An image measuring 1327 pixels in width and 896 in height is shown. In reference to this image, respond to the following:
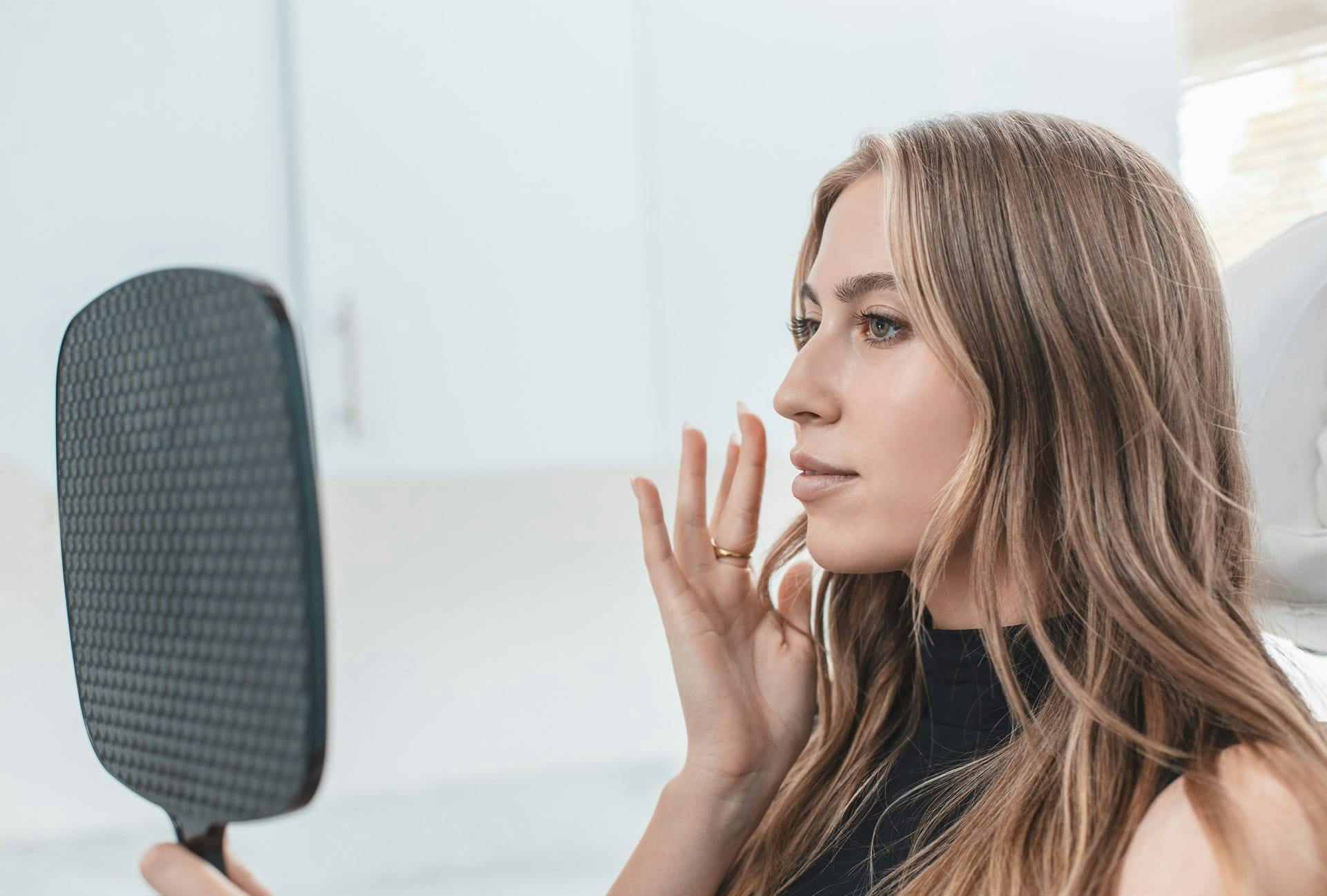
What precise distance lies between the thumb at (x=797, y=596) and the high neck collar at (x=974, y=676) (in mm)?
146

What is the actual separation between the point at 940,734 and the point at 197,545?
731 millimetres

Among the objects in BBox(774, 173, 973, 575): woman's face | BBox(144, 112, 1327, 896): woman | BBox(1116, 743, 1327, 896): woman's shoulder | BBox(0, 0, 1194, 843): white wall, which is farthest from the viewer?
BBox(0, 0, 1194, 843): white wall

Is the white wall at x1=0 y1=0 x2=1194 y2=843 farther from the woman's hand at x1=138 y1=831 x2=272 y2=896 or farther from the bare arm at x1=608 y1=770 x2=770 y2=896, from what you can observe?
the woman's hand at x1=138 y1=831 x2=272 y2=896

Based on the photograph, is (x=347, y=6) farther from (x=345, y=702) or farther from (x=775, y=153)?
(x=345, y=702)

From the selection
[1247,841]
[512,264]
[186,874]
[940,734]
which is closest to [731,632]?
[940,734]

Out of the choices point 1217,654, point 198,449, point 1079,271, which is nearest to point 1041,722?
point 1217,654

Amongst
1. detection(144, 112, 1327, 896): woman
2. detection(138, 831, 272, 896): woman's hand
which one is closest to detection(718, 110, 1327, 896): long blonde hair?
detection(144, 112, 1327, 896): woman

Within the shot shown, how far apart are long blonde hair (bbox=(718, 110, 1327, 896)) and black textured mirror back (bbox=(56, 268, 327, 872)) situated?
1.78 feet

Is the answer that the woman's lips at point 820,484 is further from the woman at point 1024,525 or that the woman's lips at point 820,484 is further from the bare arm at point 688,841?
the bare arm at point 688,841

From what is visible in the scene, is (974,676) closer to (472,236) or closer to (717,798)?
(717,798)

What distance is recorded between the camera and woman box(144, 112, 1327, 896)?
0.73 m

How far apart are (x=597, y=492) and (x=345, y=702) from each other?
0.68m

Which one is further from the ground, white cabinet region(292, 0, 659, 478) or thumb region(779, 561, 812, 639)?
white cabinet region(292, 0, 659, 478)

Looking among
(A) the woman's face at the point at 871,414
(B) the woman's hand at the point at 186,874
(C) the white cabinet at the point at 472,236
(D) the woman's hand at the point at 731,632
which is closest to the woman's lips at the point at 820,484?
(A) the woman's face at the point at 871,414
